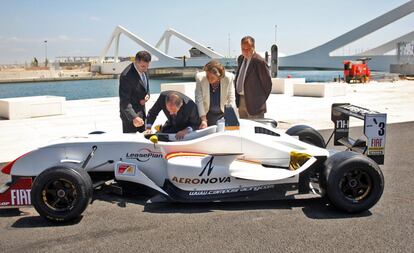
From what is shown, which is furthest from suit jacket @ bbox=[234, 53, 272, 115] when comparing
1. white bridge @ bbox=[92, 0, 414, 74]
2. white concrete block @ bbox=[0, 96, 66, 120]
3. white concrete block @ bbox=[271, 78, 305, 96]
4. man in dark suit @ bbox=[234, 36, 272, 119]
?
white bridge @ bbox=[92, 0, 414, 74]

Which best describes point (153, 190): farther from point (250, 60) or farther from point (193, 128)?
point (250, 60)

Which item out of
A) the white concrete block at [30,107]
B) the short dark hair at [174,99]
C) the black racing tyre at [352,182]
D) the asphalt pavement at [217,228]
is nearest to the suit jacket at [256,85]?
the short dark hair at [174,99]

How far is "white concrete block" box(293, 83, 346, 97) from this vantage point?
1962 cm

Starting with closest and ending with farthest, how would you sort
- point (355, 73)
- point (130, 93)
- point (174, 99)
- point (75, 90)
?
point (174, 99), point (130, 93), point (355, 73), point (75, 90)

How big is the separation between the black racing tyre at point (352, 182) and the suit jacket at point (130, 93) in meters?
2.59

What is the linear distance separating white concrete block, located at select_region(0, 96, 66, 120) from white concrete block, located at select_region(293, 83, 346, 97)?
1150cm

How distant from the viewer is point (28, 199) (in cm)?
438

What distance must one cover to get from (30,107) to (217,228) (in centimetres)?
1077

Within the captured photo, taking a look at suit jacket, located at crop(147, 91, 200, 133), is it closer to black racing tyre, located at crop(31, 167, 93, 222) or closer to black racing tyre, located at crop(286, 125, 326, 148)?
black racing tyre, located at crop(31, 167, 93, 222)

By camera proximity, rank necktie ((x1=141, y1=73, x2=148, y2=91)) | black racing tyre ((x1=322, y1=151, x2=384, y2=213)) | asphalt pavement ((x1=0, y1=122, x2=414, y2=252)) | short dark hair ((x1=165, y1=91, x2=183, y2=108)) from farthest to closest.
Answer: necktie ((x1=141, y1=73, x2=148, y2=91))
short dark hair ((x1=165, y1=91, x2=183, y2=108))
black racing tyre ((x1=322, y1=151, x2=384, y2=213))
asphalt pavement ((x1=0, y1=122, x2=414, y2=252))

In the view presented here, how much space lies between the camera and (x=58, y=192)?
4242mm

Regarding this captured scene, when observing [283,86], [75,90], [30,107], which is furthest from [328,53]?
[30,107]

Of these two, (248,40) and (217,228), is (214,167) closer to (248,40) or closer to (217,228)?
(217,228)

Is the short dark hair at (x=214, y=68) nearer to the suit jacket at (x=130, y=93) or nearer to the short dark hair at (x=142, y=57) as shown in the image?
the short dark hair at (x=142, y=57)
